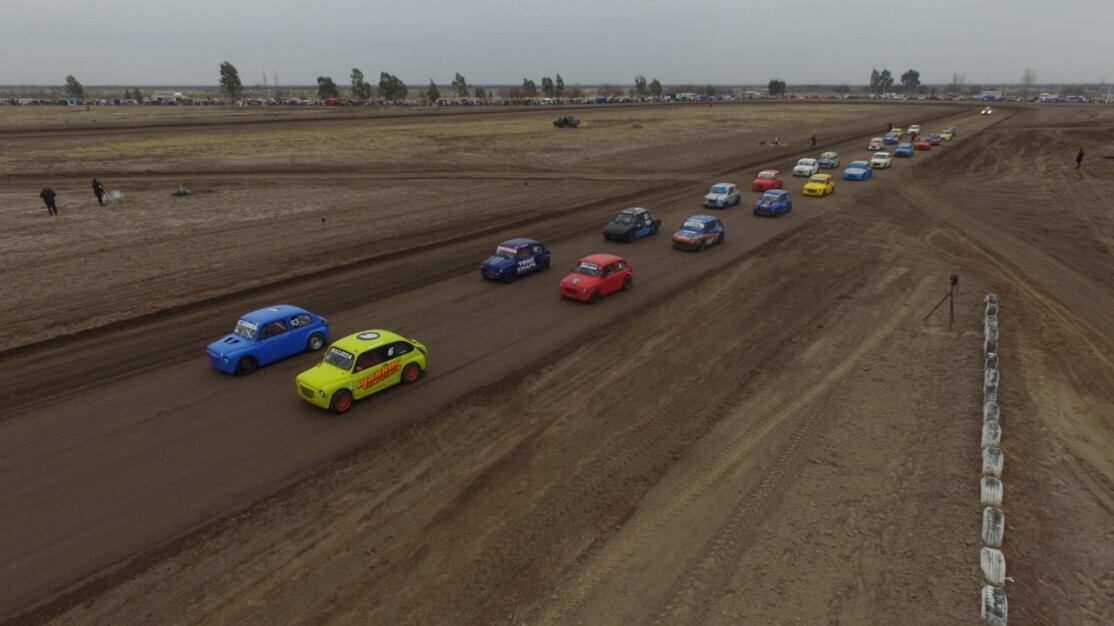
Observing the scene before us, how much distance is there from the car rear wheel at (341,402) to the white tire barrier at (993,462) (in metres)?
14.2

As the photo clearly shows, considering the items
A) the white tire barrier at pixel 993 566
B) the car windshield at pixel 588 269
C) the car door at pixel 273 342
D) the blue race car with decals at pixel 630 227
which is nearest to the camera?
A: the white tire barrier at pixel 993 566

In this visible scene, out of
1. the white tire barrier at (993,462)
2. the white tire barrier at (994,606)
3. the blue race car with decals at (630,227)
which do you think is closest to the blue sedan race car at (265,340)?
the blue race car with decals at (630,227)

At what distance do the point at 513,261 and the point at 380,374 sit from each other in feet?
33.6

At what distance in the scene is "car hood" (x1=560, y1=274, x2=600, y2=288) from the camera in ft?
70.6

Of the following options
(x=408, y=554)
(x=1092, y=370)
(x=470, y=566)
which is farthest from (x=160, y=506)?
(x=1092, y=370)

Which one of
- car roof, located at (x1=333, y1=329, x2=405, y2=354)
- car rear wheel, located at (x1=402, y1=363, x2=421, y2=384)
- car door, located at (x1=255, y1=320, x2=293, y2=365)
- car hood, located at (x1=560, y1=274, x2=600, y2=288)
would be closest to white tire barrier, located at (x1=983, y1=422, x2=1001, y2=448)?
car hood, located at (x1=560, y1=274, x2=600, y2=288)

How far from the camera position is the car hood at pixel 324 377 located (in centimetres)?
1397

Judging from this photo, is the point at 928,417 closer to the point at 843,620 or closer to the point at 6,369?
the point at 843,620

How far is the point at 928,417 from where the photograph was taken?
45.4ft

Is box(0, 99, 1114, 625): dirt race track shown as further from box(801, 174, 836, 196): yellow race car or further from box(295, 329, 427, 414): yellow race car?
box(801, 174, 836, 196): yellow race car

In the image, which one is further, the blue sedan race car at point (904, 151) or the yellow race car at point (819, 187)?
the blue sedan race car at point (904, 151)

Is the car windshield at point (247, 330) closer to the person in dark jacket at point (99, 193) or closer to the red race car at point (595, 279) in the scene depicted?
the red race car at point (595, 279)

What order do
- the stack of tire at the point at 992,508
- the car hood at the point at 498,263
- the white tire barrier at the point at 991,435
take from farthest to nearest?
the car hood at the point at 498,263 < the white tire barrier at the point at 991,435 < the stack of tire at the point at 992,508

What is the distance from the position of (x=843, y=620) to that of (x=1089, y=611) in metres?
3.80
